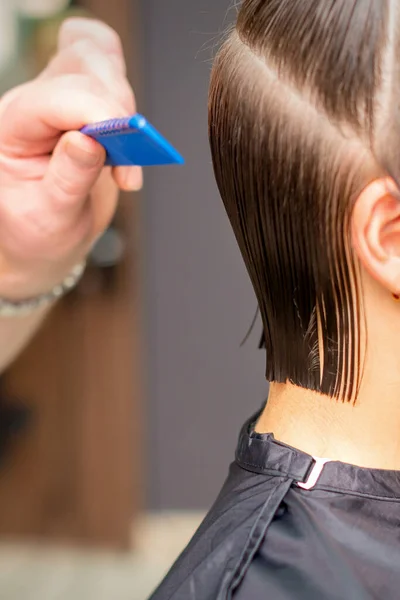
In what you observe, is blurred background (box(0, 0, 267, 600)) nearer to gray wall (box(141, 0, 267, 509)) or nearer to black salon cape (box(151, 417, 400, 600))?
gray wall (box(141, 0, 267, 509))

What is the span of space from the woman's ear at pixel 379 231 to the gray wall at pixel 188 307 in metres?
1.70

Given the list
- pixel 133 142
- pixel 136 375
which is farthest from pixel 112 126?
pixel 136 375

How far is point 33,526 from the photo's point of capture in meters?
2.72

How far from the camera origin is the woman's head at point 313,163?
2.22 feet

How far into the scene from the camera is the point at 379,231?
0.70 meters

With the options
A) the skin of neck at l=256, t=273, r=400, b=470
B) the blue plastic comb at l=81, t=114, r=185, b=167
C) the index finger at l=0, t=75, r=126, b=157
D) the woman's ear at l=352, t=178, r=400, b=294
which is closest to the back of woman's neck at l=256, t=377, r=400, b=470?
the skin of neck at l=256, t=273, r=400, b=470

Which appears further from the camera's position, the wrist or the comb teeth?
the wrist

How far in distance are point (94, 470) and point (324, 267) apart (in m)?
2.10

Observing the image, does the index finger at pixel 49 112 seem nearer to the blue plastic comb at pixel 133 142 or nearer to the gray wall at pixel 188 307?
the blue plastic comb at pixel 133 142

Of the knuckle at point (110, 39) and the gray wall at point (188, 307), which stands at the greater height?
the knuckle at point (110, 39)

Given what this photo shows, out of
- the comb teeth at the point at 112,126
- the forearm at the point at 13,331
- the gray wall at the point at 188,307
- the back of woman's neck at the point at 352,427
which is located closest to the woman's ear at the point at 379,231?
the back of woman's neck at the point at 352,427

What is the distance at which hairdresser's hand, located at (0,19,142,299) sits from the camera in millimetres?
854

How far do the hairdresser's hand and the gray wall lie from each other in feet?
4.43

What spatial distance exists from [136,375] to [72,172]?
1772 mm
